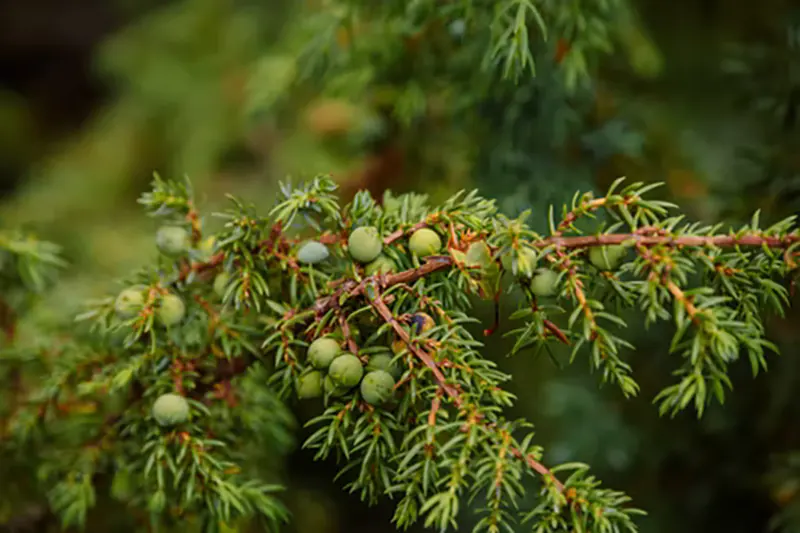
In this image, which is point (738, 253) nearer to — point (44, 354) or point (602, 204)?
point (602, 204)

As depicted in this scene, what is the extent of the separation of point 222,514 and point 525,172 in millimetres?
471

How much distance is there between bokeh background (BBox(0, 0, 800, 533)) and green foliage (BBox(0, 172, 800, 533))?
0.80ft

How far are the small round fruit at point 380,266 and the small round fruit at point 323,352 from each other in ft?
0.20

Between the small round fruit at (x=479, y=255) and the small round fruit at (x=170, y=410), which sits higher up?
the small round fruit at (x=479, y=255)

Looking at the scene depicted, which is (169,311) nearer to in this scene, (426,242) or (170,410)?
(170,410)

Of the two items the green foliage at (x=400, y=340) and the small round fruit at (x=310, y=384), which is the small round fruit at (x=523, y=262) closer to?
the green foliage at (x=400, y=340)

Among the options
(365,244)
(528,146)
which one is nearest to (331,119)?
(528,146)

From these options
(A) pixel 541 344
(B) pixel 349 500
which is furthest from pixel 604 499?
(B) pixel 349 500

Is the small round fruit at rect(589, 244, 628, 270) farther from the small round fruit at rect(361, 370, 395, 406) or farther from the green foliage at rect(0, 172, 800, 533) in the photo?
the small round fruit at rect(361, 370, 395, 406)

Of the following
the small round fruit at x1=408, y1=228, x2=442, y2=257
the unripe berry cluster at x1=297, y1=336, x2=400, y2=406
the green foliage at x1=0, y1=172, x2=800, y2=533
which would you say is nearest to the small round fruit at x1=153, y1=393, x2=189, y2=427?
the green foliage at x1=0, y1=172, x2=800, y2=533

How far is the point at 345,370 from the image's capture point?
1.63 feet

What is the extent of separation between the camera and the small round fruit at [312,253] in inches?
22.2

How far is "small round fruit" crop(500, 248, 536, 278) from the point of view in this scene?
0.48 metres

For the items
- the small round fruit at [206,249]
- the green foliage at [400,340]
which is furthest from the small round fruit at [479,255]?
the small round fruit at [206,249]
